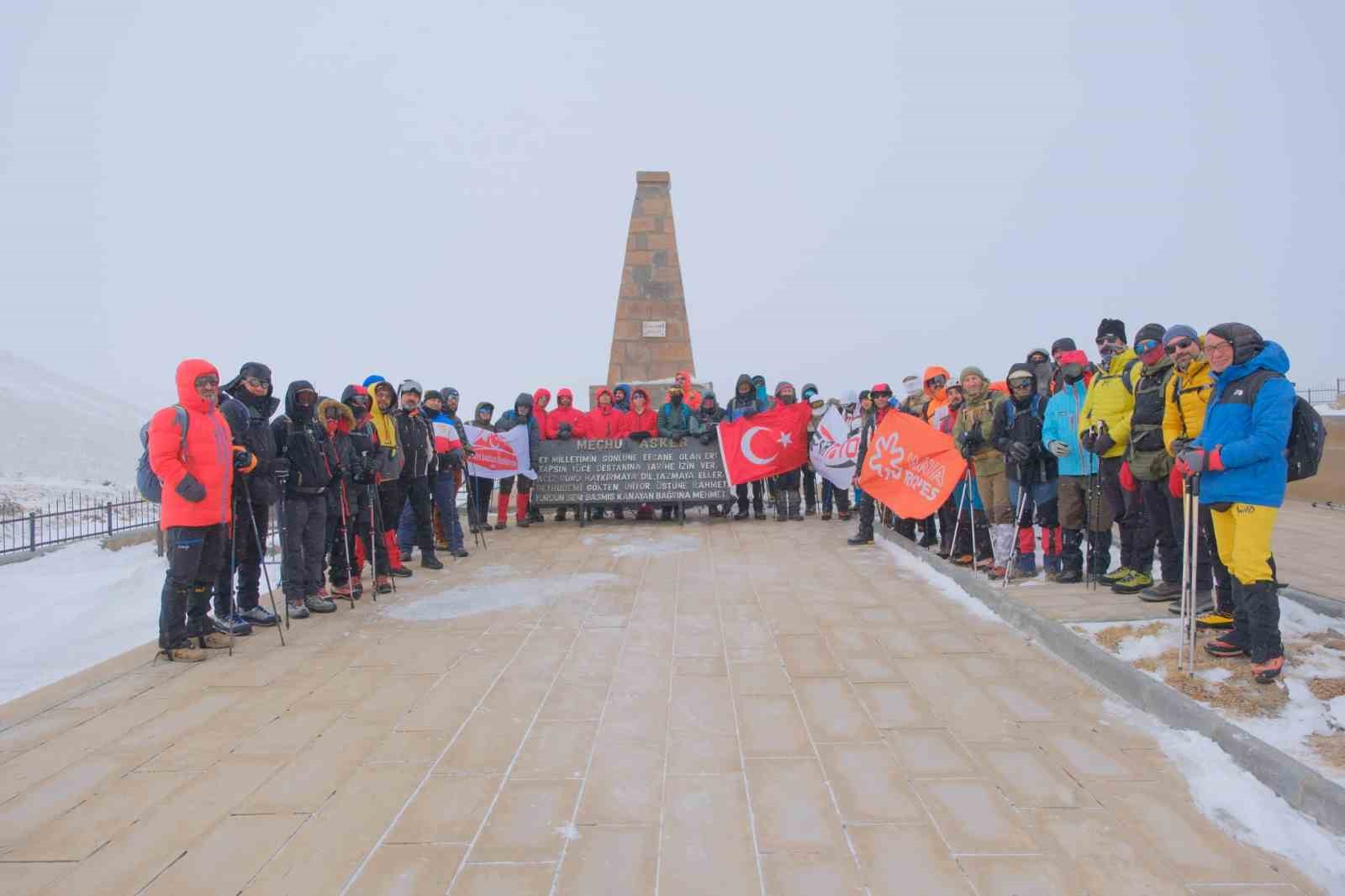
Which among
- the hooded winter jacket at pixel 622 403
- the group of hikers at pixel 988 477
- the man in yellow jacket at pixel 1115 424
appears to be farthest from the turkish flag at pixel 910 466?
the hooded winter jacket at pixel 622 403

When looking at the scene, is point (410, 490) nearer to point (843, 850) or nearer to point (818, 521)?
point (818, 521)

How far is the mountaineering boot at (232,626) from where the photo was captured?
5594 millimetres

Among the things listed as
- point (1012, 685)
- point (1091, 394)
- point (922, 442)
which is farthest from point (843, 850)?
point (922, 442)

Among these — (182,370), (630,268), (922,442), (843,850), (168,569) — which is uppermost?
(630,268)

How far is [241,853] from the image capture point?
2721mm

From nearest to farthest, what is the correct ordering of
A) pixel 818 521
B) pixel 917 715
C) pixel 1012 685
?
pixel 917 715, pixel 1012 685, pixel 818 521

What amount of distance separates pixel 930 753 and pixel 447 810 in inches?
78.7

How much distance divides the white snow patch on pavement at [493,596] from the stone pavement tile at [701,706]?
7.32 ft

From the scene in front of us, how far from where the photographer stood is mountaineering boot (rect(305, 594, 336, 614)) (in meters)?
6.25

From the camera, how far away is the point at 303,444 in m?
6.02

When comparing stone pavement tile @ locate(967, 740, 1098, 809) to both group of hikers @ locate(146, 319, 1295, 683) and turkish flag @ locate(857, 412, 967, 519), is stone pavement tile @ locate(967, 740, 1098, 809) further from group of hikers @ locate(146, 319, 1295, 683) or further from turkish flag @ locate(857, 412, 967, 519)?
turkish flag @ locate(857, 412, 967, 519)

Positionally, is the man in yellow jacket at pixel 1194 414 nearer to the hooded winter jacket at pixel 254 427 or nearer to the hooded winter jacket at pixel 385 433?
the hooded winter jacket at pixel 254 427

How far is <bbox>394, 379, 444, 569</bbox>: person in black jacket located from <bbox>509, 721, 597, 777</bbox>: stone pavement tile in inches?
175

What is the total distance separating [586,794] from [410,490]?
537cm
